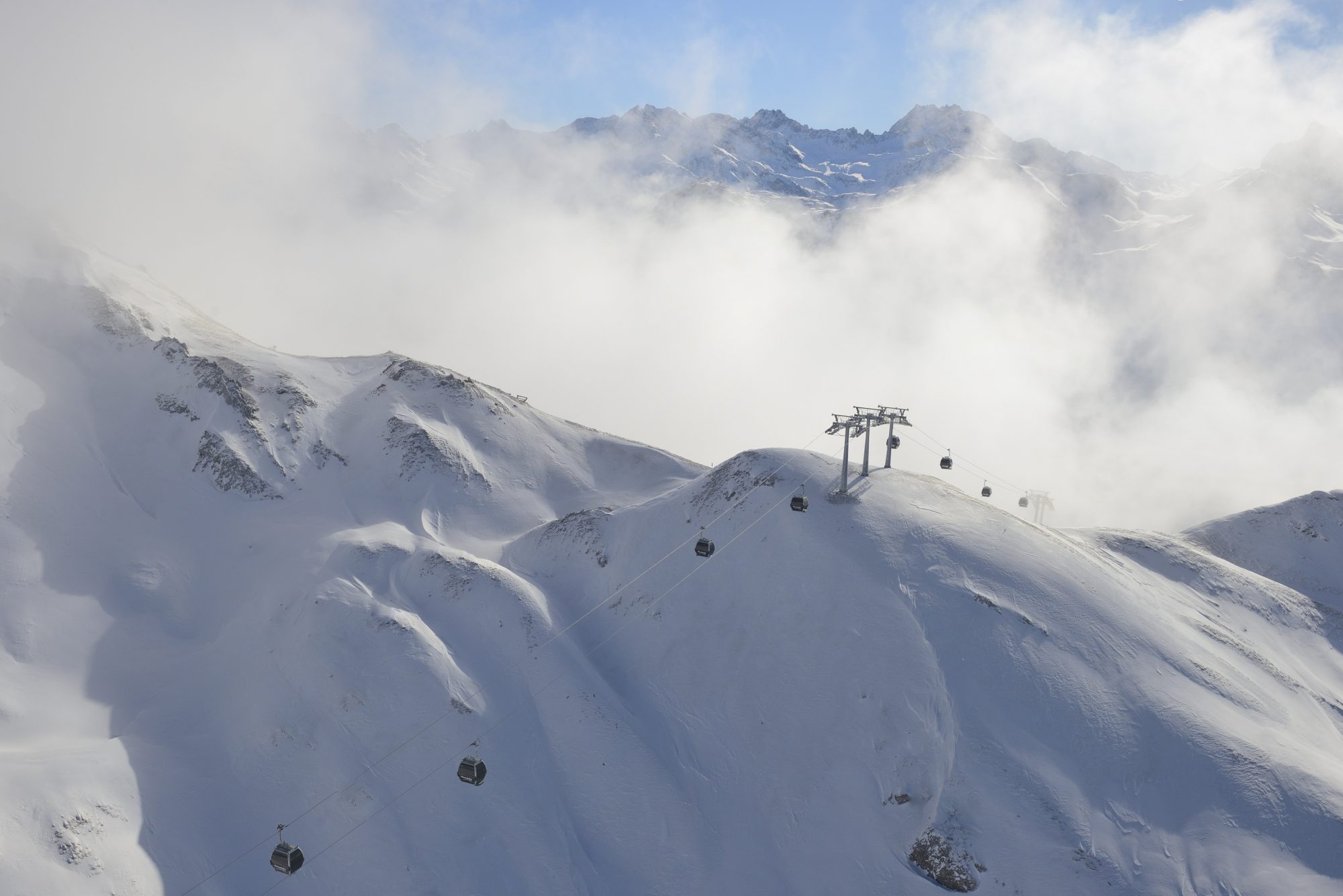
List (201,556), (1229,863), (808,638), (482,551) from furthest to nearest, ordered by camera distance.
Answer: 1. (482,551)
2. (201,556)
3. (808,638)
4. (1229,863)

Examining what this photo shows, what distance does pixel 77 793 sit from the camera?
121ft

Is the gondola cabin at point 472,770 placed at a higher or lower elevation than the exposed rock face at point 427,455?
lower

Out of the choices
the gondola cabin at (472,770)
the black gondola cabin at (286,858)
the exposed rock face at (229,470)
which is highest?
the exposed rock face at (229,470)

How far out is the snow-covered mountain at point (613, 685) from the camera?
120 feet

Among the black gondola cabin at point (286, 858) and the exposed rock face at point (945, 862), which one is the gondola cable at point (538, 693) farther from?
the exposed rock face at point (945, 862)

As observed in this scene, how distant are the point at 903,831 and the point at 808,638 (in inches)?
467

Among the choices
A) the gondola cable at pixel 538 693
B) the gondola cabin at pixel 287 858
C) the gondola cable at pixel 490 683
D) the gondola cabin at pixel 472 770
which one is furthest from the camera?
the gondola cable at pixel 538 693

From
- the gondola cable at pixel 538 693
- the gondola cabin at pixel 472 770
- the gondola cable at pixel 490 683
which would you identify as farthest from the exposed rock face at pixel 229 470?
the gondola cabin at pixel 472 770

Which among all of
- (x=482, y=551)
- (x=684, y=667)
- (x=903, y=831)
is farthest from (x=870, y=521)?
(x=482, y=551)

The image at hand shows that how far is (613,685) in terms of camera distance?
47219 mm

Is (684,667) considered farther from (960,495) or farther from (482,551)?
(960,495)

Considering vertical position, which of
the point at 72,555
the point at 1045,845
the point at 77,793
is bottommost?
the point at 77,793

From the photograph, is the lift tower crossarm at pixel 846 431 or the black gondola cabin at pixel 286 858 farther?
the lift tower crossarm at pixel 846 431

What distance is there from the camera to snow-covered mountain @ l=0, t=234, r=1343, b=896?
120 feet
